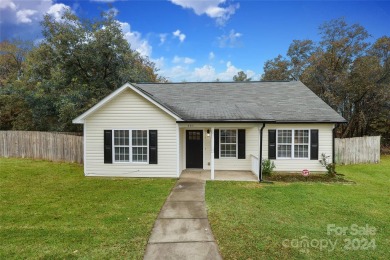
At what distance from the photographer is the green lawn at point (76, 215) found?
4.22 m

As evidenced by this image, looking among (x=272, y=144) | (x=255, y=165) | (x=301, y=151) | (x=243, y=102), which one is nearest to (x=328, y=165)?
(x=301, y=151)

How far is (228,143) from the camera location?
11.7 m

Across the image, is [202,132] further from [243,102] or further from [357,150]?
[357,150]

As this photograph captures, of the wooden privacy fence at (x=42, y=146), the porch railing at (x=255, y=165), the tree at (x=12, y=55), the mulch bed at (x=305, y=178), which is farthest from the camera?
the tree at (x=12, y=55)

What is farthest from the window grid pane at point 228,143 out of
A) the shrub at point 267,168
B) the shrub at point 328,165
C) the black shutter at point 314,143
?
the shrub at point 328,165

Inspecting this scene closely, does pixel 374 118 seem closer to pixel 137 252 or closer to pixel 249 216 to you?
pixel 249 216

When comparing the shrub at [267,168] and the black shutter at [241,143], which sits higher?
the black shutter at [241,143]

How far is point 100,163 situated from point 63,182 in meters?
1.67

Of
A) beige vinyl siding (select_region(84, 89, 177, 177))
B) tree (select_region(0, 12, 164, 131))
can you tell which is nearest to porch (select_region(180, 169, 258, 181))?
beige vinyl siding (select_region(84, 89, 177, 177))

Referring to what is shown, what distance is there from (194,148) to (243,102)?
396 centimetres

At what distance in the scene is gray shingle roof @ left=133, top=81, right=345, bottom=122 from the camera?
1048 cm

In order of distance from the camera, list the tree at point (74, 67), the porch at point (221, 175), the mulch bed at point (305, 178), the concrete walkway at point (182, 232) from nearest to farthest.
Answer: the concrete walkway at point (182, 232) → the mulch bed at point (305, 178) → the porch at point (221, 175) → the tree at point (74, 67)

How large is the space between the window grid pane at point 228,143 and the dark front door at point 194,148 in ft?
3.88

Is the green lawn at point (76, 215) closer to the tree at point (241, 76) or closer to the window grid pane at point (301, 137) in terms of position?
the window grid pane at point (301, 137)
